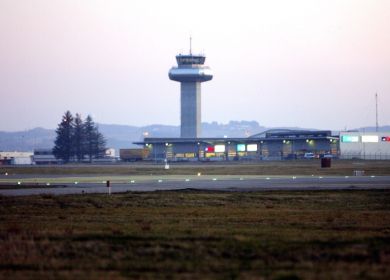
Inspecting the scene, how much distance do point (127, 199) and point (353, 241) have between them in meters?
21.3

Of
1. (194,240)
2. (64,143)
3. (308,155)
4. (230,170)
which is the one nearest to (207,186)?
(194,240)

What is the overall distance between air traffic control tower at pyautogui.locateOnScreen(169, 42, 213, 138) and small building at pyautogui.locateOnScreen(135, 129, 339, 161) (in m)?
12.4

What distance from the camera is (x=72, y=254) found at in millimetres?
18891

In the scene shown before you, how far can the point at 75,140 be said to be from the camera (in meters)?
172

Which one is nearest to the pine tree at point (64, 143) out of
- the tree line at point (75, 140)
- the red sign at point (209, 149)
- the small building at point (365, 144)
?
the tree line at point (75, 140)

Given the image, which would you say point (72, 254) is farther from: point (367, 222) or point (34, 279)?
point (367, 222)

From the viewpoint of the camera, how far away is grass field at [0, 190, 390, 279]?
16375 mm

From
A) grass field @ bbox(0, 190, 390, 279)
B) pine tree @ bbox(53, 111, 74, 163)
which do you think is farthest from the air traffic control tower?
grass field @ bbox(0, 190, 390, 279)

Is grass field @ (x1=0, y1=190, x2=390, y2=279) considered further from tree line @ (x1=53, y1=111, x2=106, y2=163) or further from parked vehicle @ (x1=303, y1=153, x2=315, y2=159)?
tree line @ (x1=53, y1=111, x2=106, y2=163)

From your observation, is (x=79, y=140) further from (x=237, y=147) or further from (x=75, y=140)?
(x=237, y=147)

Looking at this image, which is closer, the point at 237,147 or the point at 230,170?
the point at 230,170

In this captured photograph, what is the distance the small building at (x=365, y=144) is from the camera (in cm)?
15888

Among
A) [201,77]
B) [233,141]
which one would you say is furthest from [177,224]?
[201,77]

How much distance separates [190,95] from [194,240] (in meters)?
174
